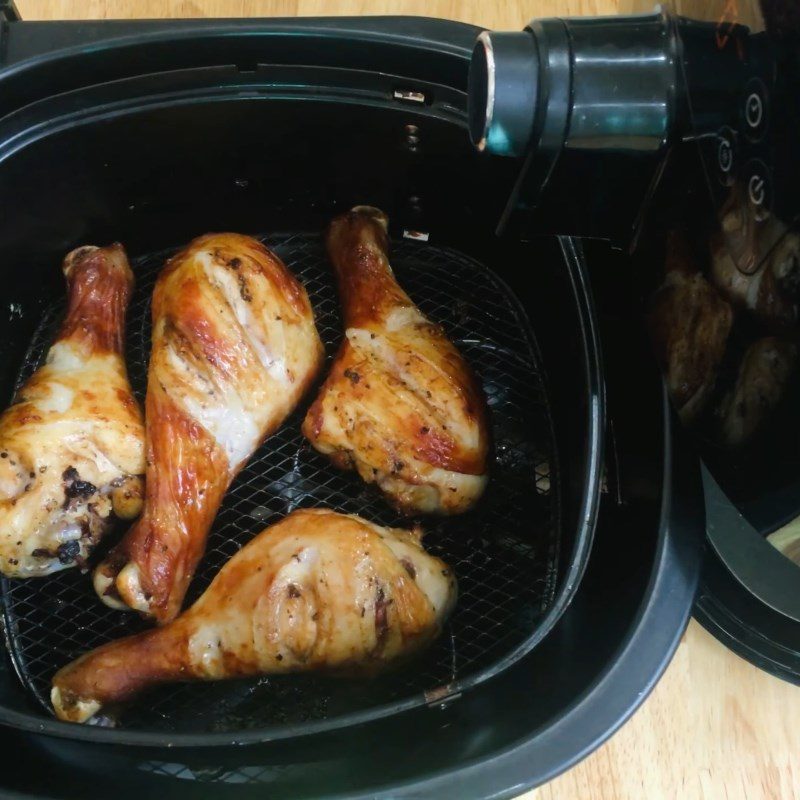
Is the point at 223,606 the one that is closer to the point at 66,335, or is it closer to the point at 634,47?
the point at 66,335

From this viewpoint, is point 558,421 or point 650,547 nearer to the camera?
point 650,547

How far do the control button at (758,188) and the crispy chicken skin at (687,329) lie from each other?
0.08 m

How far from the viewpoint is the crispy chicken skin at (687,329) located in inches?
22.4

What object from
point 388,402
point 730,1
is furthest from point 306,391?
point 730,1

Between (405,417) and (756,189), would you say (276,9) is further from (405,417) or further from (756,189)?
(756,189)

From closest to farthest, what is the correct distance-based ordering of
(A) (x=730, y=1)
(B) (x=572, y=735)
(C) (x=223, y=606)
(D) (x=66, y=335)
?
1. (A) (x=730, y=1)
2. (B) (x=572, y=735)
3. (C) (x=223, y=606)
4. (D) (x=66, y=335)

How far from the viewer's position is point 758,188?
47 cm

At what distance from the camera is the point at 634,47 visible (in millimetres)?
567

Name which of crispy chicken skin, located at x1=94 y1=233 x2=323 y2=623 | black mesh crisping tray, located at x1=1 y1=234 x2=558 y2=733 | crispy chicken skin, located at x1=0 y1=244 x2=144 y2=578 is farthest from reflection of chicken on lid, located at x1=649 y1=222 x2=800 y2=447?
crispy chicken skin, located at x1=0 y1=244 x2=144 y2=578

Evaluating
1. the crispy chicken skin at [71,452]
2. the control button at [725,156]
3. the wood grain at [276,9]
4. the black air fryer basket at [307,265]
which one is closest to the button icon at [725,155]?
the control button at [725,156]

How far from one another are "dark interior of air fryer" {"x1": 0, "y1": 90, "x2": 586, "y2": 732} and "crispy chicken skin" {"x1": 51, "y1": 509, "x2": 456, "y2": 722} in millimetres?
51

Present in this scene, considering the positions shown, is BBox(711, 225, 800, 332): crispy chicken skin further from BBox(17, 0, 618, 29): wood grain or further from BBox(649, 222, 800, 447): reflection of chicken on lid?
BBox(17, 0, 618, 29): wood grain

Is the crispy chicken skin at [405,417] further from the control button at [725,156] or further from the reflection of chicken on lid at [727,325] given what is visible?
the control button at [725,156]

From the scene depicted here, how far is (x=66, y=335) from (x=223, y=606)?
37cm
